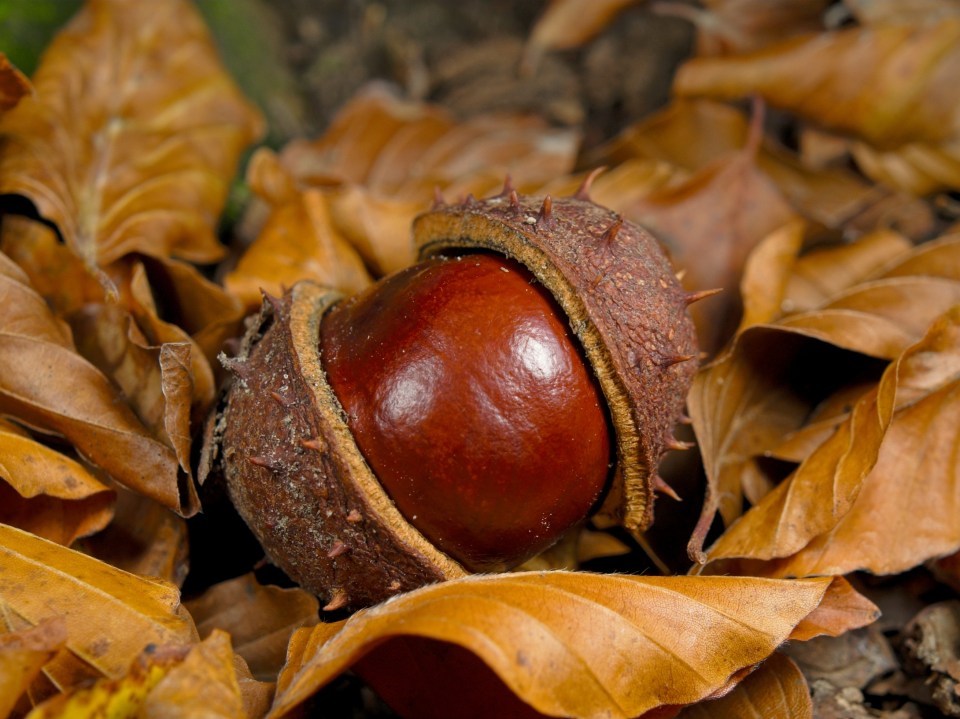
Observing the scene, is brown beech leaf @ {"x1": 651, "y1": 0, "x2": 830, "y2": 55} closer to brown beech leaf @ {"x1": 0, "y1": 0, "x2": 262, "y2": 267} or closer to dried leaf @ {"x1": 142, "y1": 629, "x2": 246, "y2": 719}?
brown beech leaf @ {"x1": 0, "y1": 0, "x2": 262, "y2": 267}

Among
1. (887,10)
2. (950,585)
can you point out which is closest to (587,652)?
(950,585)

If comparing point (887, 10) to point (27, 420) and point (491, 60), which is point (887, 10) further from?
point (27, 420)

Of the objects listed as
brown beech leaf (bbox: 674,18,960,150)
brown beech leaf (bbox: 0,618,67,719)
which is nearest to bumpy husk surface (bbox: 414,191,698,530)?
brown beech leaf (bbox: 0,618,67,719)

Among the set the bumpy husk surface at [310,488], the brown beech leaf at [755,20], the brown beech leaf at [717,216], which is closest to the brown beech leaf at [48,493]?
the bumpy husk surface at [310,488]

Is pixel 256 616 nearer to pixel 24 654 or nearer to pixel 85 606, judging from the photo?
pixel 85 606

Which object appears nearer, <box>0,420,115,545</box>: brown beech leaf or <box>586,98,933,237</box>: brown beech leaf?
<box>0,420,115,545</box>: brown beech leaf

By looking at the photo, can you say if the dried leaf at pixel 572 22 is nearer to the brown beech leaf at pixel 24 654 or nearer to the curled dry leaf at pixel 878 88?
the curled dry leaf at pixel 878 88

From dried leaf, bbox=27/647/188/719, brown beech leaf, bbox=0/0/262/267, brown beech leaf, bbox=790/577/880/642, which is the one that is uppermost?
brown beech leaf, bbox=0/0/262/267
